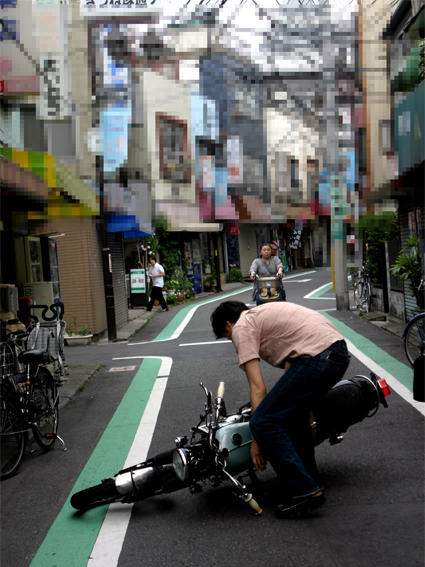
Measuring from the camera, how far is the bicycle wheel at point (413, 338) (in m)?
7.11

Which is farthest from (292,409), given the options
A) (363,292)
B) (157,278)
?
(157,278)

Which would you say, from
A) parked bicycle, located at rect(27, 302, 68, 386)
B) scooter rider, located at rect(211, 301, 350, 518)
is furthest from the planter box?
scooter rider, located at rect(211, 301, 350, 518)

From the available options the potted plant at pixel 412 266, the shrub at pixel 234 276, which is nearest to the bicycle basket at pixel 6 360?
the potted plant at pixel 412 266

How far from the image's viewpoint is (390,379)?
6531mm

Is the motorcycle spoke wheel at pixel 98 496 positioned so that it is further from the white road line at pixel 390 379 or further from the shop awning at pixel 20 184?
the shop awning at pixel 20 184

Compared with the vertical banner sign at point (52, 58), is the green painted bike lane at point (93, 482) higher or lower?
lower

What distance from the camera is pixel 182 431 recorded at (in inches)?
202

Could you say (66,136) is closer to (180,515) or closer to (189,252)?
(180,515)

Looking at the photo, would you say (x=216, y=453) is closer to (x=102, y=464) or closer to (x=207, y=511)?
(x=207, y=511)

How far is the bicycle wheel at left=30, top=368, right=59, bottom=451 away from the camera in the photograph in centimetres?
489

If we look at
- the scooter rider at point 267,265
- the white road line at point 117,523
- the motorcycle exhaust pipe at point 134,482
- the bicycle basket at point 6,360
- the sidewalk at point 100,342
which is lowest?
the sidewalk at point 100,342

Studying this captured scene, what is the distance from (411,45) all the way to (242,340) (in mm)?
8899

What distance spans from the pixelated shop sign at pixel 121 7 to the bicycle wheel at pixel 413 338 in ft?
21.9

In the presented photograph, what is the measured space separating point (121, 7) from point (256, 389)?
897 cm
